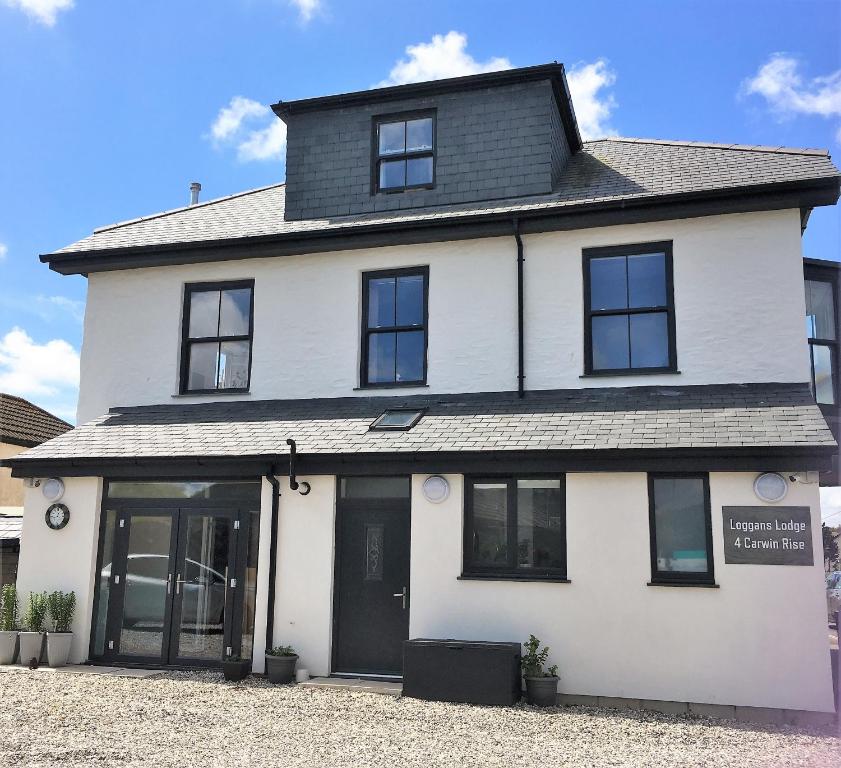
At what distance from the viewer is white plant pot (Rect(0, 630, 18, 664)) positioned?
38.7 feet

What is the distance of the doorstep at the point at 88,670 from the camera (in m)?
11.3

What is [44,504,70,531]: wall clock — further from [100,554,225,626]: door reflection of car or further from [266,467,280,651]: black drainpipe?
[266,467,280,651]: black drainpipe

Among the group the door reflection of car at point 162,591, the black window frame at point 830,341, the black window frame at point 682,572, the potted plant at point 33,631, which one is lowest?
the potted plant at point 33,631

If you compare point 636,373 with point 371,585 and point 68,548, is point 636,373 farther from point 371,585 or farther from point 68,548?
point 68,548

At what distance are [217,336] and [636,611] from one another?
754 centimetres

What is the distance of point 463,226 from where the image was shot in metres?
12.5

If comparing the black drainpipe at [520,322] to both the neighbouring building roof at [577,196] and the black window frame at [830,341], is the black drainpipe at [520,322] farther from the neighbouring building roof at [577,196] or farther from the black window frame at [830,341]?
the black window frame at [830,341]

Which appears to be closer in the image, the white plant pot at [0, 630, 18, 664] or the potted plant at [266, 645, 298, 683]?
the potted plant at [266, 645, 298, 683]

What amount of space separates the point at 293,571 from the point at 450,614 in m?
2.20

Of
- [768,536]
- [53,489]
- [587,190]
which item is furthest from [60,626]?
[587,190]

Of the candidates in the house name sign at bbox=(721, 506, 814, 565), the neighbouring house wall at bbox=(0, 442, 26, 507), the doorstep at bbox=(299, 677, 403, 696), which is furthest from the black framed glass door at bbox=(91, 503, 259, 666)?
the neighbouring house wall at bbox=(0, 442, 26, 507)

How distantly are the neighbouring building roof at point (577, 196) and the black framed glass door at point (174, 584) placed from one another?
4.26 metres

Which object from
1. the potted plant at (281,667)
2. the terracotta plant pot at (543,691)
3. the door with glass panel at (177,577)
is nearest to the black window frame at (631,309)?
the terracotta plant pot at (543,691)

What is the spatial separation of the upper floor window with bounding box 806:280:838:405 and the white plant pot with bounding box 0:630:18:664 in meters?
11.6
